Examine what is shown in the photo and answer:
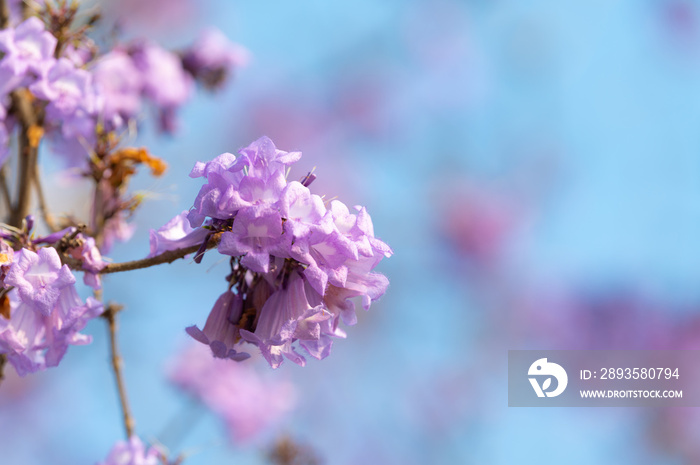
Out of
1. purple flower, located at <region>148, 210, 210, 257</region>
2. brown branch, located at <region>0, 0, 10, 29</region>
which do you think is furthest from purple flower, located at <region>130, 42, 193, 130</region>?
purple flower, located at <region>148, 210, 210, 257</region>

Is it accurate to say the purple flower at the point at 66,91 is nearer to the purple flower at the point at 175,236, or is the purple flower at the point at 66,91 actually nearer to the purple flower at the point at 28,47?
the purple flower at the point at 28,47

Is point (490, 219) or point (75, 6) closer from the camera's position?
point (75, 6)

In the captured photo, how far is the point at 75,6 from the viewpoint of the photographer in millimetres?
2502

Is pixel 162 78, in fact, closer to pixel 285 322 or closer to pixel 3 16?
pixel 3 16

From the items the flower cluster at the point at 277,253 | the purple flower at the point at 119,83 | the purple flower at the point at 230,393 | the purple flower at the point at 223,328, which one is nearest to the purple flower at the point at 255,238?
the flower cluster at the point at 277,253

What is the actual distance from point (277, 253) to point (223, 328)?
298mm

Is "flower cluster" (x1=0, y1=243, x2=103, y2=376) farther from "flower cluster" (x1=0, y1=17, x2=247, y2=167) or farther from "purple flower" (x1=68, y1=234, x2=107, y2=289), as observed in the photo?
"flower cluster" (x1=0, y1=17, x2=247, y2=167)

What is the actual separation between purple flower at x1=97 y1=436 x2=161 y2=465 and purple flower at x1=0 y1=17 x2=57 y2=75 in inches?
47.6

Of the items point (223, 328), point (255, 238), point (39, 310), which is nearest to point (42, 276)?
point (39, 310)

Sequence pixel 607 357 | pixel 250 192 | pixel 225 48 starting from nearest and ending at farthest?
1. pixel 250 192
2. pixel 225 48
3. pixel 607 357

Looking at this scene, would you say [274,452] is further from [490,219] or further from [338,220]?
[490,219]

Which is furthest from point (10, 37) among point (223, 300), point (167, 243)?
point (223, 300)

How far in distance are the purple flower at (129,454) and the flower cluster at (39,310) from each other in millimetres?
613

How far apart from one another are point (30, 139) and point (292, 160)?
4.60 feet
